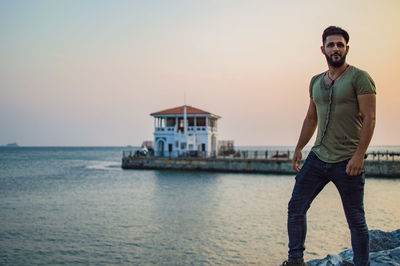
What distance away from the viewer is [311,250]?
1053cm

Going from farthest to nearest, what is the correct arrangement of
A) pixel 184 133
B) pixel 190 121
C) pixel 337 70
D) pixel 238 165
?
pixel 190 121
pixel 184 133
pixel 238 165
pixel 337 70

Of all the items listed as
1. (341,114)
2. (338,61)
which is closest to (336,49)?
(338,61)

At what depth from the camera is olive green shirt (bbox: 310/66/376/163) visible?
310 cm

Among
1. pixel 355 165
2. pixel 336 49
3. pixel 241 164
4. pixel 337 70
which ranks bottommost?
pixel 241 164

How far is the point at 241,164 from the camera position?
39.3 m

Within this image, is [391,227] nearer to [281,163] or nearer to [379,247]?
[379,247]

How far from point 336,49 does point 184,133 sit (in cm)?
4160

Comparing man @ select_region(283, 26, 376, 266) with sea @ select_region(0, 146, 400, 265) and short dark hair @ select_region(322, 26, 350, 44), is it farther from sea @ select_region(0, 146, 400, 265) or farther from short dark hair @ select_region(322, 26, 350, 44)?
sea @ select_region(0, 146, 400, 265)

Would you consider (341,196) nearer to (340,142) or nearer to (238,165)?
(340,142)

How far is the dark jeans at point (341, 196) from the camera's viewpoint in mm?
3181

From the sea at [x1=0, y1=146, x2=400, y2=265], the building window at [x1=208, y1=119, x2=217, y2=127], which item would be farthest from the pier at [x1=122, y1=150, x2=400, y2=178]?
the sea at [x1=0, y1=146, x2=400, y2=265]

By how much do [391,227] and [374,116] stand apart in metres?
12.4

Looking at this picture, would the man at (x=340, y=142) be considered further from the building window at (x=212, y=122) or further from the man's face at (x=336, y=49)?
the building window at (x=212, y=122)

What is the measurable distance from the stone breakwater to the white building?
2.56 metres
